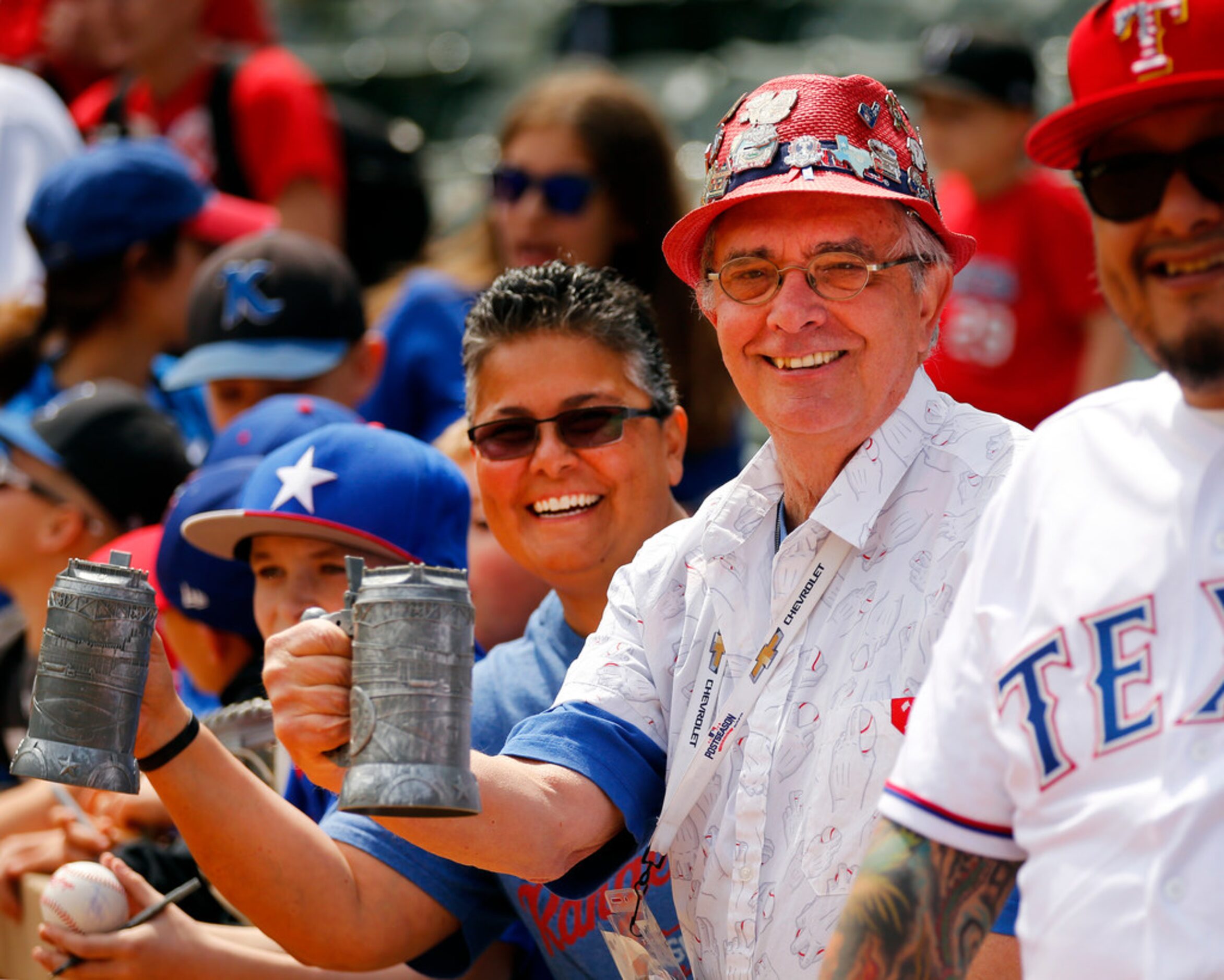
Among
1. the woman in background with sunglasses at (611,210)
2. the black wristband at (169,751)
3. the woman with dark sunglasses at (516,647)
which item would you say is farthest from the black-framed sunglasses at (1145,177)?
the woman in background with sunglasses at (611,210)

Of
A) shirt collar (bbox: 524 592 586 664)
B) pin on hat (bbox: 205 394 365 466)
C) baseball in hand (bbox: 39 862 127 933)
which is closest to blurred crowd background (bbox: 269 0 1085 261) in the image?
pin on hat (bbox: 205 394 365 466)

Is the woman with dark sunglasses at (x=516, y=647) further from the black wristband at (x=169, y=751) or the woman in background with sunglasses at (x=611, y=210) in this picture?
the woman in background with sunglasses at (x=611, y=210)

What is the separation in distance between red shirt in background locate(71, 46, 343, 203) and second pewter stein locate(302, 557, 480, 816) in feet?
13.6

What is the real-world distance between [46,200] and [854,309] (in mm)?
3732

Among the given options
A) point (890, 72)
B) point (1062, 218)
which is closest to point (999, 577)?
point (1062, 218)

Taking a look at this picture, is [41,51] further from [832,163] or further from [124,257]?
[832,163]

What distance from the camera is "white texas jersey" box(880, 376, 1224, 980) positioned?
1.50 metres

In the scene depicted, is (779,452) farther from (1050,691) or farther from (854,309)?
(1050,691)

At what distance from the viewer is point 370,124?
611 cm

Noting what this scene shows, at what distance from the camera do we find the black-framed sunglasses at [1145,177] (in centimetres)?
159

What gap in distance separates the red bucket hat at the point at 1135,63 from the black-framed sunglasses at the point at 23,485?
3.08 meters

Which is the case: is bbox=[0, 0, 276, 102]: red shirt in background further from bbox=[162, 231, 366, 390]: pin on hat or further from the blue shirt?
bbox=[162, 231, 366, 390]: pin on hat

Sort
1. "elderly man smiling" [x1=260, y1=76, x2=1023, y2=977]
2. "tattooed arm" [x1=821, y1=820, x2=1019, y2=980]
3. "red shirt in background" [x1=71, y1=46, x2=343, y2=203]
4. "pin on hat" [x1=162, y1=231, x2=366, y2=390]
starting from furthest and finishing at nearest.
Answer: "red shirt in background" [x1=71, y1=46, x2=343, y2=203] → "pin on hat" [x1=162, y1=231, x2=366, y2=390] → "elderly man smiling" [x1=260, y1=76, x2=1023, y2=977] → "tattooed arm" [x1=821, y1=820, x2=1019, y2=980]

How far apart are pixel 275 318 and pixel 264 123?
1.68 metres
